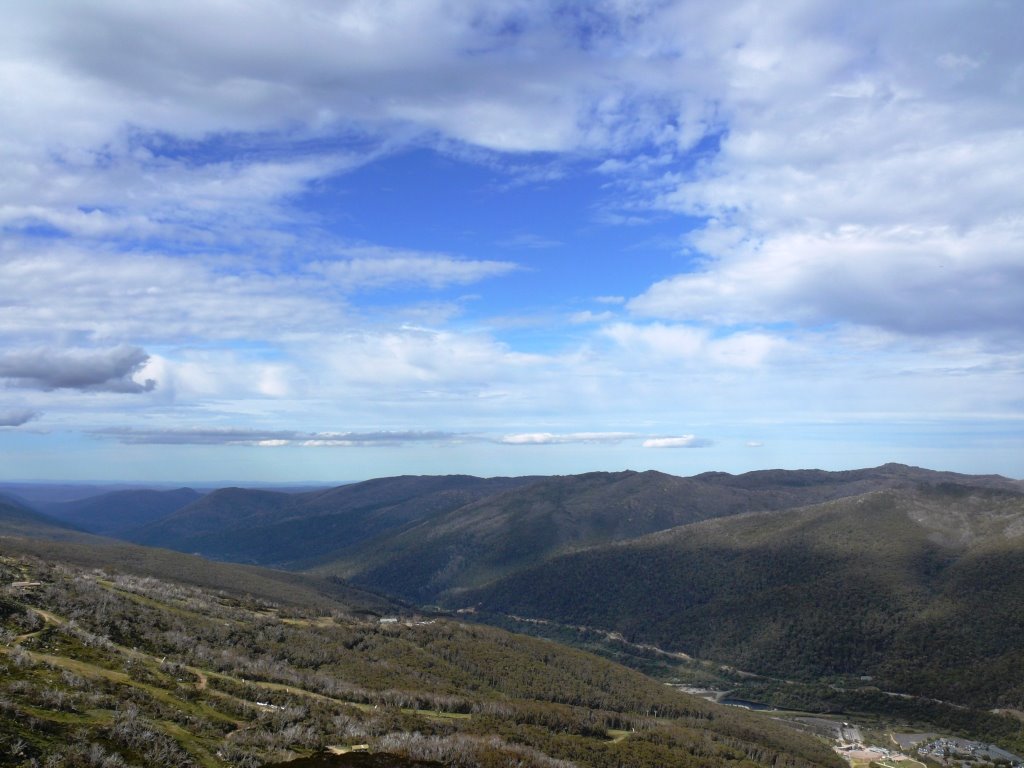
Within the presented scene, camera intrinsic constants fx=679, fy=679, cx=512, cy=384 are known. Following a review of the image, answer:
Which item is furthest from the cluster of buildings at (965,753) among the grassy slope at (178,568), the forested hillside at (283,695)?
the grassy slope at (178,568)

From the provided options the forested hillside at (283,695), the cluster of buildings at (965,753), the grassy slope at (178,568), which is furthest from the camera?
the grassy slope at (178,568)

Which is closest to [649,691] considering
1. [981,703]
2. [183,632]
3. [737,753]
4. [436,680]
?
[737,753]

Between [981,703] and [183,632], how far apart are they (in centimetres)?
16872

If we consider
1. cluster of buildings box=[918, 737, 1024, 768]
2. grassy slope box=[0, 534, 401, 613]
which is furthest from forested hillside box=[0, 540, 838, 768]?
grassy slope box=[0, 534, 401, 613]

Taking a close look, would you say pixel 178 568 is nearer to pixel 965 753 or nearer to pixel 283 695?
pixel 283 695

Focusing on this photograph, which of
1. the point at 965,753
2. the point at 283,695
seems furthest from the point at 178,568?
the point at 965,753

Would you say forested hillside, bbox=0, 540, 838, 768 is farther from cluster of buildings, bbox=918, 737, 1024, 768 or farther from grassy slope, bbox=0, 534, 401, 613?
grassy slope, bbox=0, 534, 401, 613

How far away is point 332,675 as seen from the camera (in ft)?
203

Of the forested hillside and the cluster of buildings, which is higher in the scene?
the forested hillside

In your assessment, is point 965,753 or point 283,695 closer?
point 283,695

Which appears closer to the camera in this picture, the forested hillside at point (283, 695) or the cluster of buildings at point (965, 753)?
the forested hillside at point (283, 695)

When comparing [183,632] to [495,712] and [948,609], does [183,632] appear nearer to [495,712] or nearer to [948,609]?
[495,712]

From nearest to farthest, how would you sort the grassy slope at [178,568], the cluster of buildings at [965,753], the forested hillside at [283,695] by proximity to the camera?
the forested hillside at [283,695] < the cluster of buildings at [965,753] < the grassy slope at [178,568]

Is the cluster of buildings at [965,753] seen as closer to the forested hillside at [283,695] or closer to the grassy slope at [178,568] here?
the forested hillside at [283,695]
